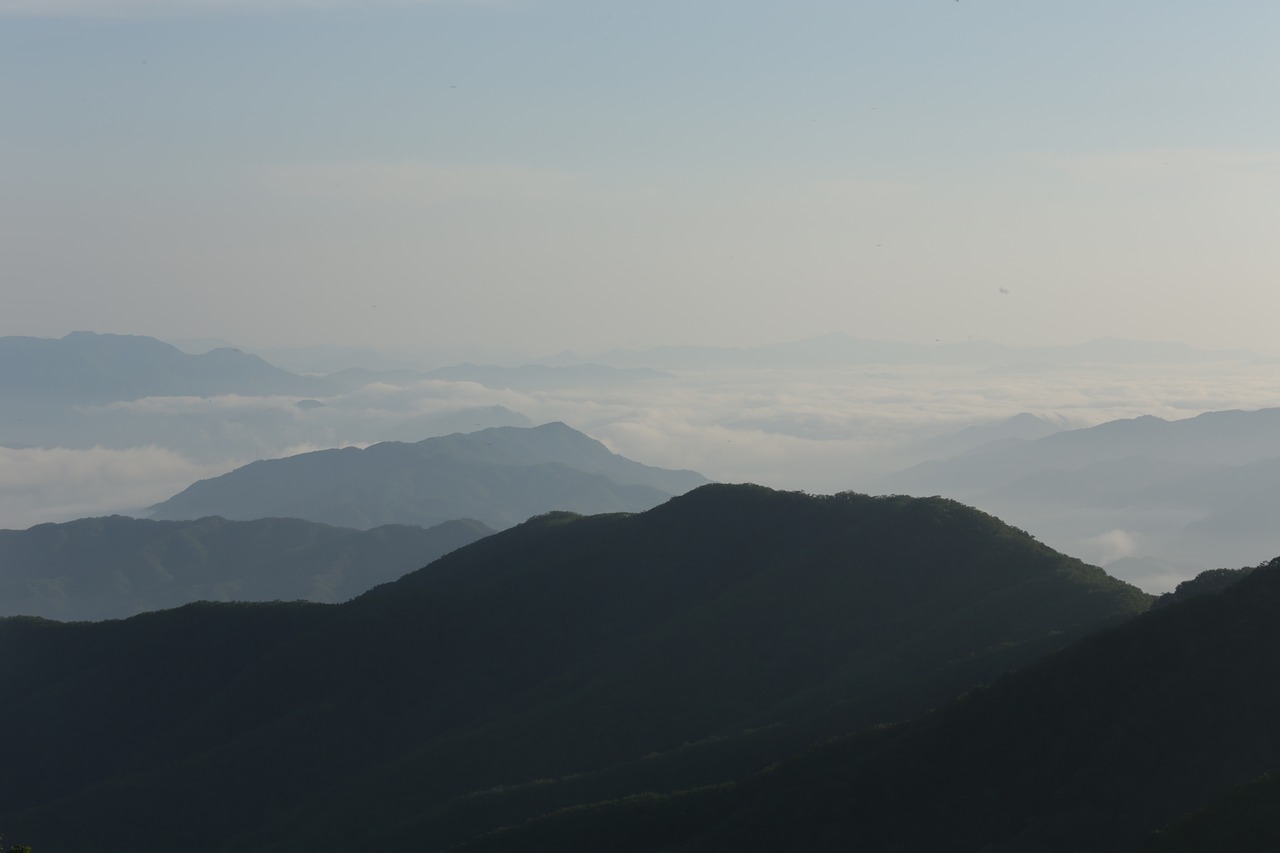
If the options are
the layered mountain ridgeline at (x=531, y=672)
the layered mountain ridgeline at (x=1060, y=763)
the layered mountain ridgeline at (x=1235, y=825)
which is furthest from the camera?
the layered mountain ridgeline at (x=531, y=672)

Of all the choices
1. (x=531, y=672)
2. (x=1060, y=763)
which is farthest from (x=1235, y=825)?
(x=531, y=672)

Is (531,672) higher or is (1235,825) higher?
(531,672)

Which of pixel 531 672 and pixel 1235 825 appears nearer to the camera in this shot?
pixel 1235 825

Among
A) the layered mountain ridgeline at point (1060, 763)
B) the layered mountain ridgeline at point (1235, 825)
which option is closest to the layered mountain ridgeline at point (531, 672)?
the layered mountain ridgeline at point (1060, 763)

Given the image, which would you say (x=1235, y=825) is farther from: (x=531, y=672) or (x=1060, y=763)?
(x=531, y=672)

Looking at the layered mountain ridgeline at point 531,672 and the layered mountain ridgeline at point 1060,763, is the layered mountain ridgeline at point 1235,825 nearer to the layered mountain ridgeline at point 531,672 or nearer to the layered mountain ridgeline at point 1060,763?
the layered mountain ridgeline at point 1060,763

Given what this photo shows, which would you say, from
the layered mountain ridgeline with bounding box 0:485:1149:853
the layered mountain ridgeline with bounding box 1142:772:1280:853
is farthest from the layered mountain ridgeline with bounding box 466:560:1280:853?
the layered mountain ridgeline with bounding box 0:485:1149:853
